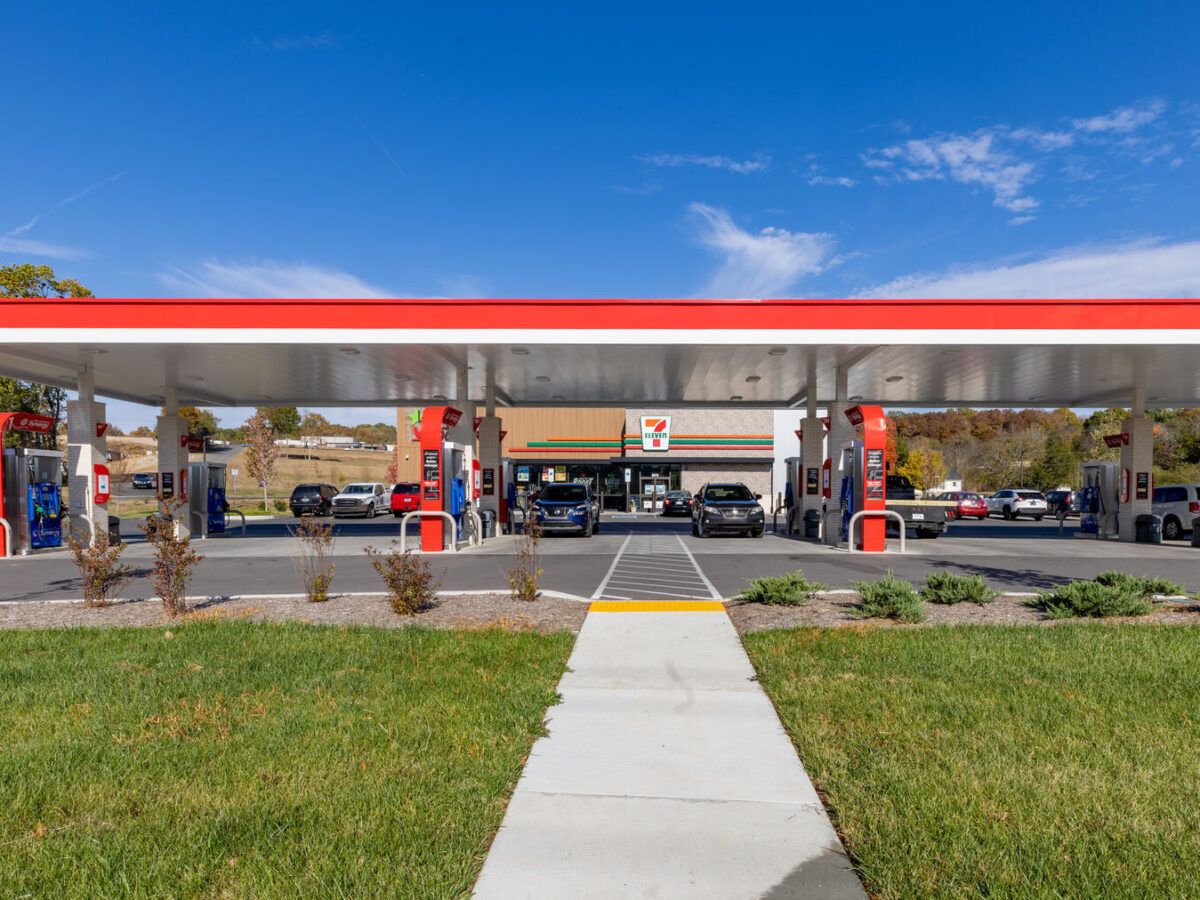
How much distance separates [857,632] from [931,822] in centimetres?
423

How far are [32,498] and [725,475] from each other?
112ft

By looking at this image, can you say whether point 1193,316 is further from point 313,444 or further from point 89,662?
point 313,444

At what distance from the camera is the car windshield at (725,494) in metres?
22.2

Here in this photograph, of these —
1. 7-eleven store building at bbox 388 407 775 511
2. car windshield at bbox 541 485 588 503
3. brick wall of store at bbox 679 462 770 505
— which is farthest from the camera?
brick wall of store at bbox 679 462 770 505

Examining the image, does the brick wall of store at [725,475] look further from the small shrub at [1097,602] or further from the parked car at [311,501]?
the small shrub at [1097,602]

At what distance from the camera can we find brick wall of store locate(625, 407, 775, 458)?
A: 43.4 m

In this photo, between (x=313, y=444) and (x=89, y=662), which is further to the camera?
(x=313, y=444)

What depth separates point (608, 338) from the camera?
16.0 m

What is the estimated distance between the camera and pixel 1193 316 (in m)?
15.3

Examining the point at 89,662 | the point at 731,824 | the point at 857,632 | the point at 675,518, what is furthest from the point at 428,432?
the point at 675,518

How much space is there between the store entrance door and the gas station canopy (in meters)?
22.7

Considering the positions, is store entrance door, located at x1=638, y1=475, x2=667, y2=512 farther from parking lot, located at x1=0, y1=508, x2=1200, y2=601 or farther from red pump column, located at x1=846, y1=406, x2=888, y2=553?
red pump column, located at x1=846, y1=406, x2=888, y2=553

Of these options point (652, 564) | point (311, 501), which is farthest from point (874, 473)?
point (311, 501)

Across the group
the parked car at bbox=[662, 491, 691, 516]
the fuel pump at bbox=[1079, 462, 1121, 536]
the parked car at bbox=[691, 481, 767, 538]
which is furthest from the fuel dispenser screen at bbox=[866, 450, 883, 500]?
the parked car at bbox=[662, 491, 691, 516]
